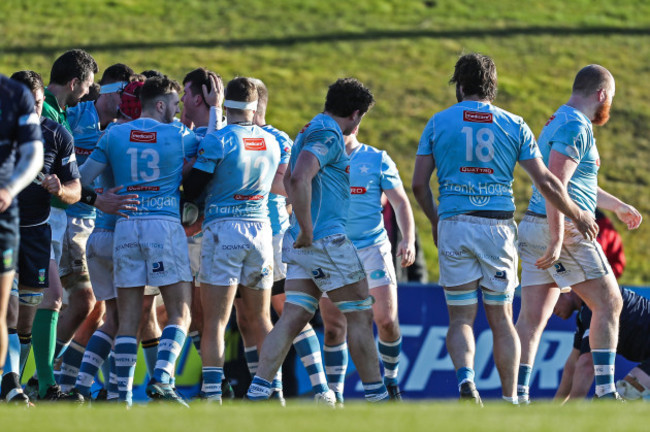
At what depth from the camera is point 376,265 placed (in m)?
8.53

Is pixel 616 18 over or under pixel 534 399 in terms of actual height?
over

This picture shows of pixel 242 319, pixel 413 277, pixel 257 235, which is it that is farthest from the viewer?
pixel 413 277

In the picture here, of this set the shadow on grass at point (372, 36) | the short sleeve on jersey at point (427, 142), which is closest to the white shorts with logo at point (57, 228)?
the short sleeve on jersey at point (427, 142)

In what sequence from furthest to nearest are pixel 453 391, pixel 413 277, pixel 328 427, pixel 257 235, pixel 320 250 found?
pixel 413 277 → pixel 453 391 → pixel 257 235 → pixel 320 250 → pixel 328 427

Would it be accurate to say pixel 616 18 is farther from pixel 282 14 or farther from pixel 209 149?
pixel 209 149

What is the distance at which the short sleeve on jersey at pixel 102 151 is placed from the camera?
24.2 feet

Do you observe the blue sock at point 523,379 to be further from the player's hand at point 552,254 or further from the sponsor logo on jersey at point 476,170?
the sponsor logo on jersey at point 476,170

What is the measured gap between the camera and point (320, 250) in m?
7.05

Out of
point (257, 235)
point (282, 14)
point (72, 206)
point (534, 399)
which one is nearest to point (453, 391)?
point (534, 399)

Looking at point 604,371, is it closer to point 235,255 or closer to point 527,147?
point 527,147

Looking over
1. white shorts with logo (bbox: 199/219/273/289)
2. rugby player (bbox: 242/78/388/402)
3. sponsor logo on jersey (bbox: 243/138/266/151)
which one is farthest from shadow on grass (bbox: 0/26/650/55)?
rugby player (bbox: 242/78/388/402)

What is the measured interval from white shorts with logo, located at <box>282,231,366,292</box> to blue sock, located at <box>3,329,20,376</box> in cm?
187

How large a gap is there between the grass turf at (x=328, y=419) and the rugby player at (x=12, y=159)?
0.67m

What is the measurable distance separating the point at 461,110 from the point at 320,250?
132 centimetres
